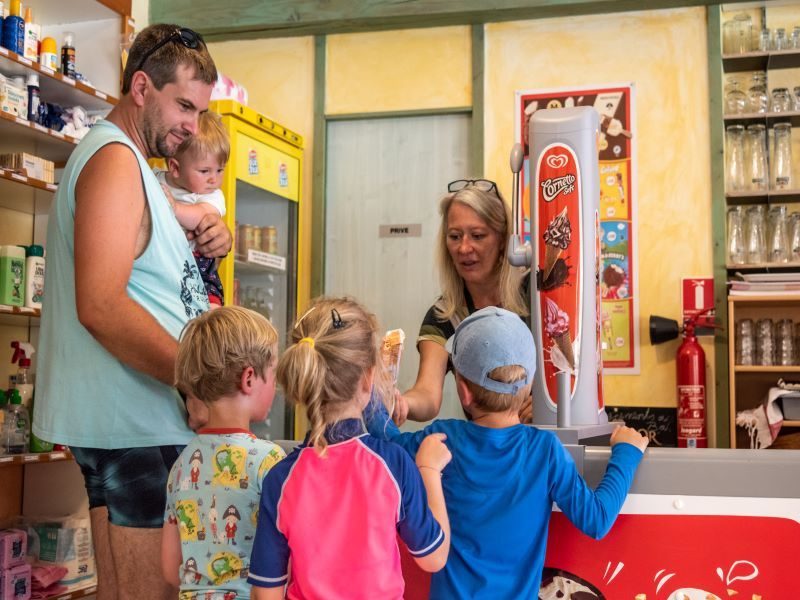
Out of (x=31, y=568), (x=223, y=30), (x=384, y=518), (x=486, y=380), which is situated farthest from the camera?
(x=223, y=30)

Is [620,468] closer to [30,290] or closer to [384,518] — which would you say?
[384,518]

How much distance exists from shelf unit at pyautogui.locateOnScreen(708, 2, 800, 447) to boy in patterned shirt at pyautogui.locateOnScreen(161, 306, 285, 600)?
347 centimetres

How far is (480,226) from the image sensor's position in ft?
8.68

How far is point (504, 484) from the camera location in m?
1.59

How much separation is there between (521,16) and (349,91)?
1.09m

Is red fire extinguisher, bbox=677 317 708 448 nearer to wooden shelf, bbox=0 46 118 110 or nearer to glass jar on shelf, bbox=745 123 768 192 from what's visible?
glass jar on shelf, bbox=745 123 768 192

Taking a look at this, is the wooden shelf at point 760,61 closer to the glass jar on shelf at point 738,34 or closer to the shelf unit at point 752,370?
the glass jar on shelf at point 738,34

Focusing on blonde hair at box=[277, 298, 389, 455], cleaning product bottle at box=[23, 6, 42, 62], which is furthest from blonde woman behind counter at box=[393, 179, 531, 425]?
cleaning product bottle at box=[23, 6, 42, 62]

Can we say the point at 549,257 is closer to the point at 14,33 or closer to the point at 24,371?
the point at 14,33

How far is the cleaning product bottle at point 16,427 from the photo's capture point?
3.81m

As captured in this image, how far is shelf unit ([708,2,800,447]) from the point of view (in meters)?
4.74

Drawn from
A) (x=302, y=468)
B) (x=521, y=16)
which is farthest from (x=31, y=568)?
(x=521, y=16)

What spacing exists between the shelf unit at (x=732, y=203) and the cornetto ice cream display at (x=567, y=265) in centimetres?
290

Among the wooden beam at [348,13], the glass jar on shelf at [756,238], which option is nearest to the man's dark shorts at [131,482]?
the glass jar on shelf at [756,238]
